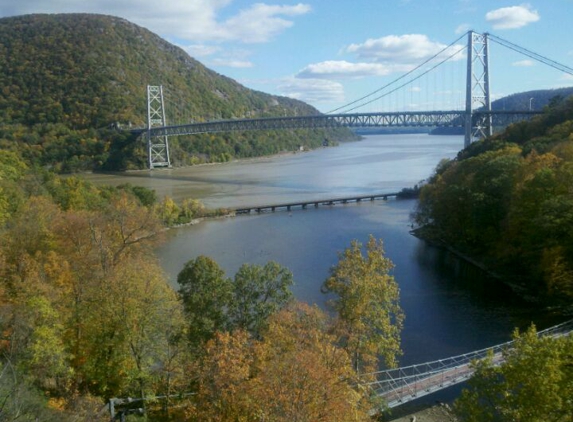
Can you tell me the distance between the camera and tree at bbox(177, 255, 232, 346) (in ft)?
15.8

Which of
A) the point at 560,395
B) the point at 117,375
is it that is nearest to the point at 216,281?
the point at 117,375

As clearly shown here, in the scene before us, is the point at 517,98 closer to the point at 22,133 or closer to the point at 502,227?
the point at 502,227

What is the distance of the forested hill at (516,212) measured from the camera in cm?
750

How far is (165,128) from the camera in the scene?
29859 mm

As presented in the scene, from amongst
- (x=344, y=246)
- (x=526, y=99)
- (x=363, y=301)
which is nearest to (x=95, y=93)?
(x=526, y=99)

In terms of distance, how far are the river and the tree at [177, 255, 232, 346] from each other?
70.1 inches

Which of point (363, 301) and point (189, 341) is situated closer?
point (363, 301)

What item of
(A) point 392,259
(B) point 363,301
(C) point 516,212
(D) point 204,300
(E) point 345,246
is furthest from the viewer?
(E) point 345,246

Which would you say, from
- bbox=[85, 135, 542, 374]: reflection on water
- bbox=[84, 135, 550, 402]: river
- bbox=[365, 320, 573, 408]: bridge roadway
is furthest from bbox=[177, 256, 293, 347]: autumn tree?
bbox=[84, 135, 550, 402]: river

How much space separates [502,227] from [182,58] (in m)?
42.2

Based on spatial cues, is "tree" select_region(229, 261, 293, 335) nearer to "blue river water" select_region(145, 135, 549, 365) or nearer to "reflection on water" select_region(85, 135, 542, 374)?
"reflection on water" select_region(85, 135, 542, 374)

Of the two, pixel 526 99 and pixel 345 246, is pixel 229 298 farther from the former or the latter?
pixel 526 99

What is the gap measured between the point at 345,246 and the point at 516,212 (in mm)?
3937

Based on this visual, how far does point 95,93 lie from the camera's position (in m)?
33.5
